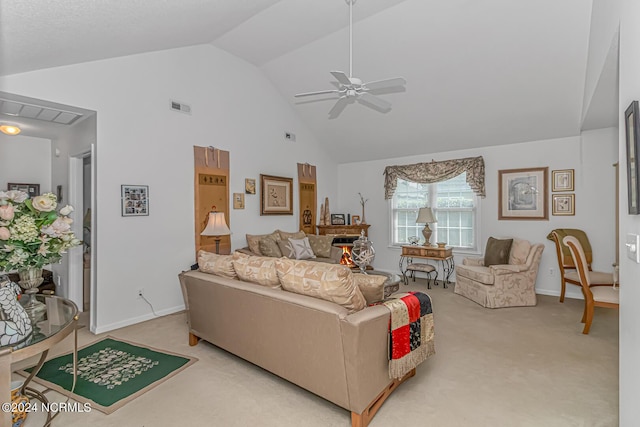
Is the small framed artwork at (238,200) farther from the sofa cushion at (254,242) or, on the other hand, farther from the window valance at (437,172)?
the window valance at (437,172)

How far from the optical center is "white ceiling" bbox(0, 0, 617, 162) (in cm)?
276

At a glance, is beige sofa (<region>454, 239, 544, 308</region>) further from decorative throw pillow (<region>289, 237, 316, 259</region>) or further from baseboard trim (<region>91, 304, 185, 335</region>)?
baseboard trim (<region>91, 304, 185, 335</region>)

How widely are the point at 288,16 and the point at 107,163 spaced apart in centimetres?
282

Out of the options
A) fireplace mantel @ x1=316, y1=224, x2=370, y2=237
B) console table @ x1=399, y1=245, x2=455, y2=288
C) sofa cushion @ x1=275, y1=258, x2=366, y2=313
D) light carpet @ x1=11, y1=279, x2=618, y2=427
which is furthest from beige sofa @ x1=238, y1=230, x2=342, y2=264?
sofa cushion @ x1=275, y1=258, x2=366, y2=313

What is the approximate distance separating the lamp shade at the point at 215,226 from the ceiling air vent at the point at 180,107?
148 centimetres

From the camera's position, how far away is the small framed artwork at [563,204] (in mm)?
4977

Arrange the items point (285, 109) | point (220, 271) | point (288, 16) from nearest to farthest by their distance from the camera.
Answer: point (220, 271) → point (288, 16) → point (285, 109)

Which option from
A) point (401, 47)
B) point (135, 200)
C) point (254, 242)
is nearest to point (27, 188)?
point (135, 200)

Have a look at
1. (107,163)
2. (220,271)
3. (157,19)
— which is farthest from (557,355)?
(107,163)

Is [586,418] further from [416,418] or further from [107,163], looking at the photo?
[107,163]

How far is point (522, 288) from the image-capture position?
4.65 metres

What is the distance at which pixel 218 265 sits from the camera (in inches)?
119

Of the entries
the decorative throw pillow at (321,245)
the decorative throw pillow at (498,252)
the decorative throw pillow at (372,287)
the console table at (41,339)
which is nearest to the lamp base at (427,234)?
the decorative throw pillow at (498,252)

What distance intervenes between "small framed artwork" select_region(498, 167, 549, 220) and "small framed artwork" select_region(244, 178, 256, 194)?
13.7 ft
